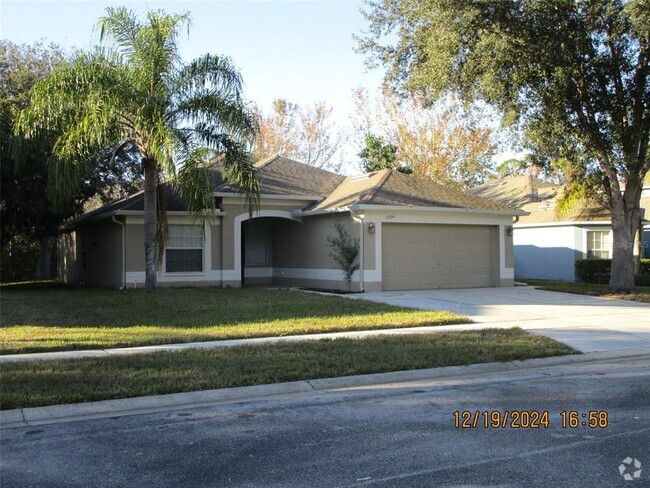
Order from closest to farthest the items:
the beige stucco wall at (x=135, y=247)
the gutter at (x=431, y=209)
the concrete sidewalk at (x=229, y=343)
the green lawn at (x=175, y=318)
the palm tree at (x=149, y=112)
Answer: the concrete sidewalk at (x=229, y=343) → the green lawn at (x=175, y=318) → the palm tree at (x=149, y=112) → the gutter at (x=431, y=209) → the beige stucco wall at (x=135, y=247)

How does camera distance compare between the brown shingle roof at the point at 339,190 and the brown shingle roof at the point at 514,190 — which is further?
the brown shingle roof at the point at 514,190

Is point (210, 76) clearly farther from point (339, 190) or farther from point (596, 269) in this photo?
point (596, 269)

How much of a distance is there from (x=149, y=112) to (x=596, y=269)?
2000 cm

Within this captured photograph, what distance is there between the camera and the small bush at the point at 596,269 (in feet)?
86.8

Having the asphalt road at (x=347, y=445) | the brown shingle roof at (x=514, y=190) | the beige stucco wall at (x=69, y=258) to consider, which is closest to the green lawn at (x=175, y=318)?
the asphalt road at (x=347, y=445)

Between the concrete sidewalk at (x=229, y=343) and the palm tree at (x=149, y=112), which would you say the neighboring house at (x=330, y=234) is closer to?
the palm tree at (x=149, y=112)

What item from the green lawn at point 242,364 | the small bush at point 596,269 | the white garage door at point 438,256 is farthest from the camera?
the small bush at point 596,269

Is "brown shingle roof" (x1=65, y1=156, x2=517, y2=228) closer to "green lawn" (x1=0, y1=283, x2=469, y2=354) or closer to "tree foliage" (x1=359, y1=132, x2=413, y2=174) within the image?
"green lawn" (x1=0, y1=283, x2=469, y2=354)

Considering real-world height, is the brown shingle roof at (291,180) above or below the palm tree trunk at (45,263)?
above

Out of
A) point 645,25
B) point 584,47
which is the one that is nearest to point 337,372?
point 645,25

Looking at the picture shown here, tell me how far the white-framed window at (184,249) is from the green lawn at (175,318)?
2931 mm

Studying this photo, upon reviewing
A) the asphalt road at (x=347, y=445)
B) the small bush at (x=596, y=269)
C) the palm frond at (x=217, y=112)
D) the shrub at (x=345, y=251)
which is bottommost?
the asphalt road at (x=347, y=445)

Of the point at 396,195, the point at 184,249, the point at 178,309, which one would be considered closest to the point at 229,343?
the point at 178,309

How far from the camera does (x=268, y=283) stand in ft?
80.4
